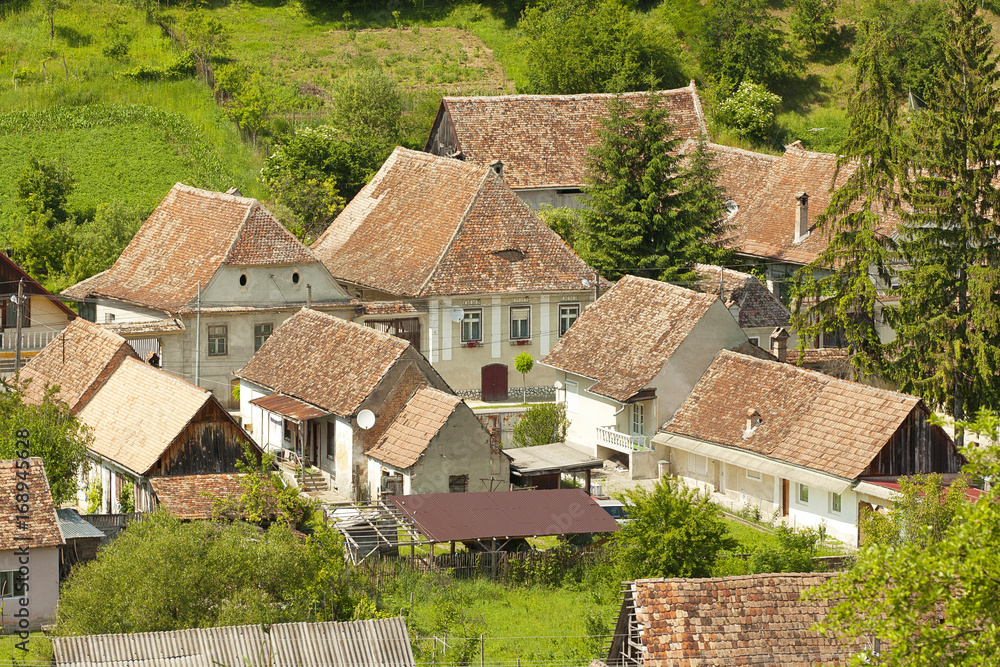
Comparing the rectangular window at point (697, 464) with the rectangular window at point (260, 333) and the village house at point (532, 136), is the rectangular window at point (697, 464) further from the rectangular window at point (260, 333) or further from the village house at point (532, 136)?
the village house at point (532, 136)

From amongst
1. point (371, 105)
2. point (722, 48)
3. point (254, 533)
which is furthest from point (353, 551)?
point (722, 48)

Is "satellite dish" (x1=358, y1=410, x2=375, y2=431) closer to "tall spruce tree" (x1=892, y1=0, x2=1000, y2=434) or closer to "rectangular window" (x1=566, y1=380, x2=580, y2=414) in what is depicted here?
"rectangular window" (x1=566, y1=380, x2=580, y2=414)

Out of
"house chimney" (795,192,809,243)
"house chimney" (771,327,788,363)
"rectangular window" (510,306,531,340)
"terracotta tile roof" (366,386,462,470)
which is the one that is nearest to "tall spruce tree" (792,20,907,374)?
"house chimney" (771,327,788,363)

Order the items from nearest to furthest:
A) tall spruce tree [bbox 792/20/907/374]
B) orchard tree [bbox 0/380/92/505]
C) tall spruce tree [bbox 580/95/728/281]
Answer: orchard tree [bbox 0/380/92/505], tall spruce tree [bbox 792/20/907/374], tall spruce tree [bbox 580/95/728/281]

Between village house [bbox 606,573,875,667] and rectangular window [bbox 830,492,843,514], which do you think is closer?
village house [bbox 606,573,875,667]

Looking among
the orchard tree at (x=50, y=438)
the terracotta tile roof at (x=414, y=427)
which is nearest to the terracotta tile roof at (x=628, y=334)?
the terracotta tile roof at (x=414, y=427)

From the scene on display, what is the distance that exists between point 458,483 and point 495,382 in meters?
14.3

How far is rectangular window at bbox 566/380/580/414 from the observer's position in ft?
174

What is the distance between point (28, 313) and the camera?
56.5 metres

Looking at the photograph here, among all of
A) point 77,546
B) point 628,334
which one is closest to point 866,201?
point 628,334

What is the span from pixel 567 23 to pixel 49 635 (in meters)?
60.4

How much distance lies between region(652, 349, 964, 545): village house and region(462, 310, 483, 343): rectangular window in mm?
10976

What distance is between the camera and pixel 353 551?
128 ft

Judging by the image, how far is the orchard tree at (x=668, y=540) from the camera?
38.0 m
